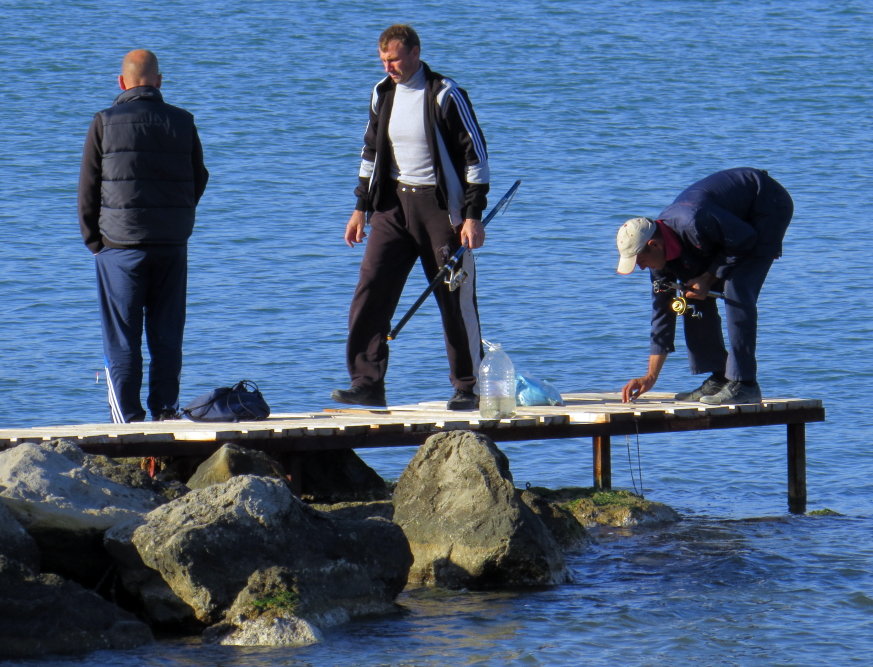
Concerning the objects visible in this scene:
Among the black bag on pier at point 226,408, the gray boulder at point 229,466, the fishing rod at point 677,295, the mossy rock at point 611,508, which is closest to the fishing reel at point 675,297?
the fishing rod at point 677,295

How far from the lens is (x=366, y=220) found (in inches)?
346

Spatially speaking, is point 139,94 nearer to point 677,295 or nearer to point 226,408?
point 226,408

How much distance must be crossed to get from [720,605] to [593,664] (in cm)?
103

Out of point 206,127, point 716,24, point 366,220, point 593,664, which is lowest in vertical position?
point 593,664

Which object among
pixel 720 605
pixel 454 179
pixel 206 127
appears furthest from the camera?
pixel 206 127

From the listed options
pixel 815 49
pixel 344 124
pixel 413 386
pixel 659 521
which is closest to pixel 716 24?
pixel 815 49

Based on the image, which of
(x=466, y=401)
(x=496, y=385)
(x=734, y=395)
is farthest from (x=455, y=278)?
(x=734, y=395)

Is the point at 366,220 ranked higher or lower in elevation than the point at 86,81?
lower

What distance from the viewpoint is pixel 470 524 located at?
752 cm

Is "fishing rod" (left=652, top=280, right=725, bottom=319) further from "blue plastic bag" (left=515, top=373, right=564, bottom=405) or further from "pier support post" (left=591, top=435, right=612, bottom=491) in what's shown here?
"pier support post" (left=591, top=435, right=612, bottom=491)

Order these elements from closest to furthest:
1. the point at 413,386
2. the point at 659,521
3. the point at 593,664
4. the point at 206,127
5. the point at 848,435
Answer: the point at 593,664 < the point at 659,521 < the point at 848,435 < the point at 413,386 < the point at 206,127

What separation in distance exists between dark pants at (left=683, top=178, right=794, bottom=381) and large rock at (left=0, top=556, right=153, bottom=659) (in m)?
3.75

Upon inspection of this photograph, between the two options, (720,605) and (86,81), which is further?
(86,81)

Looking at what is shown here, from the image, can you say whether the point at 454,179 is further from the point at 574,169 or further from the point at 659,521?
the point at 574,169
